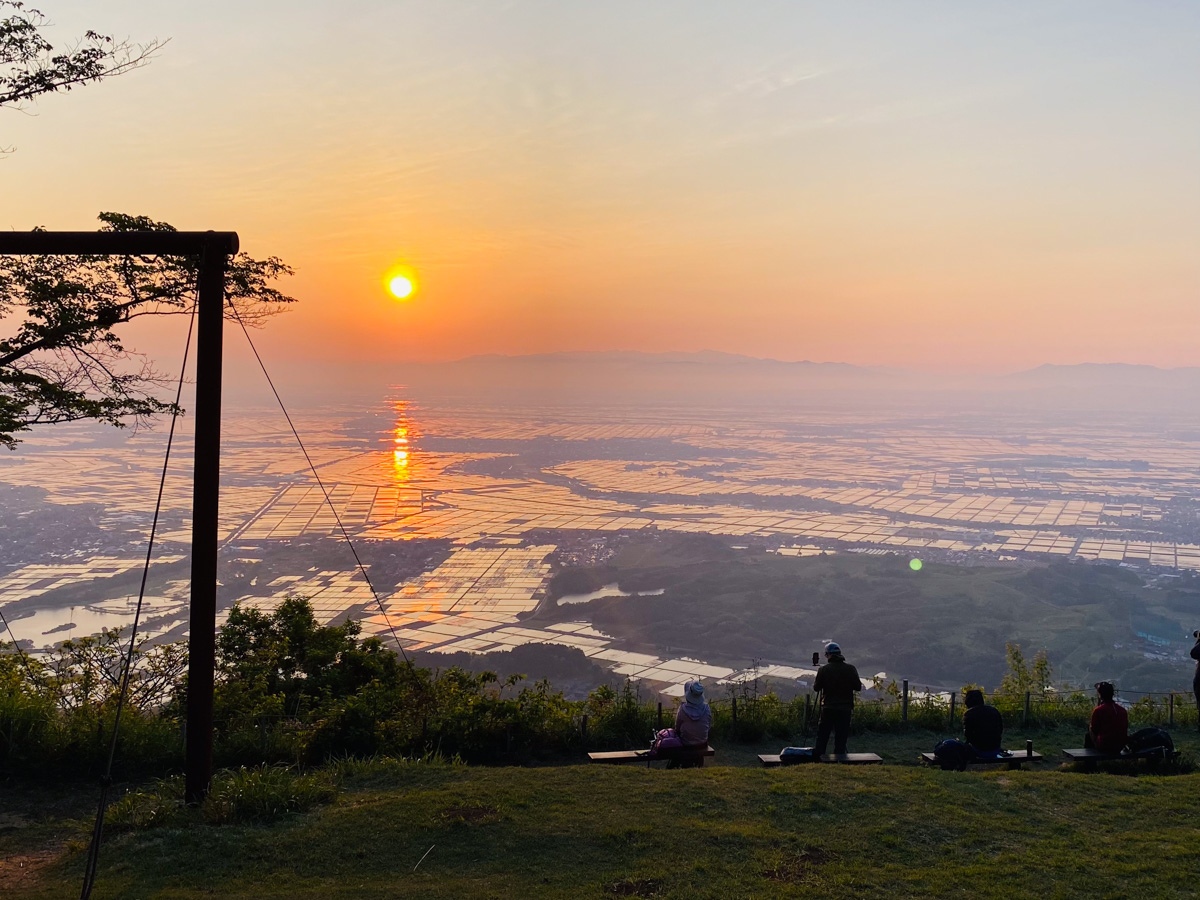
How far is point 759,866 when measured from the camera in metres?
6.64

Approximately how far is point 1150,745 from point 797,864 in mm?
6057

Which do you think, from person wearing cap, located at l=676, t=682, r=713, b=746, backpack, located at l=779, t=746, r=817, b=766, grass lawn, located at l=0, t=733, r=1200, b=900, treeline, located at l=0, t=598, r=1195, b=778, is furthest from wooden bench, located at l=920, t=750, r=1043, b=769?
person wearing cap, located at l=676, t=682, r=713, b=746

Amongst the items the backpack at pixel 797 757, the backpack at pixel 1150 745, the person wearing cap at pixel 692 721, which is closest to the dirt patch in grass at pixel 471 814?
the person wearing cap at pixel 692 721

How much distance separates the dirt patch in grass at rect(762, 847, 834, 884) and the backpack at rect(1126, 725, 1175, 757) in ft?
18.0

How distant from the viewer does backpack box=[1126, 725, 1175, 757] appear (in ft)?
32.4

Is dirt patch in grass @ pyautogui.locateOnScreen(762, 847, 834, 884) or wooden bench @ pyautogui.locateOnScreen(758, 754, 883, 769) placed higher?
dirt patch in grass @ pyautogui.locateOnScreen(762, 847, 834, 884)

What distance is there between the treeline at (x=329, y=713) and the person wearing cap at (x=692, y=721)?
1.82m

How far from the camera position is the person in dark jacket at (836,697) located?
33.0ft

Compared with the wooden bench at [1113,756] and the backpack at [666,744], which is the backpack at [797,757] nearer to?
the backpack at [666,744]

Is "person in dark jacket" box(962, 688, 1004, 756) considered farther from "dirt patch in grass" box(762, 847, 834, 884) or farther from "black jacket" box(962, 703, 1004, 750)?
"dirt patch in grass" box(762, 847, 834, 884)

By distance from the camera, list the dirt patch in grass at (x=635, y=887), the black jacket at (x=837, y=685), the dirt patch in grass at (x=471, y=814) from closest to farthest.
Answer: the dirt patch in grass at (x=635, y=887) → the dirt patch in grass at (x=471, y=814) → the black jacket at (x=837, y=685)

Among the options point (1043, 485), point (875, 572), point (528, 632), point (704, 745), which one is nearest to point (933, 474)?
point (1043, 485)

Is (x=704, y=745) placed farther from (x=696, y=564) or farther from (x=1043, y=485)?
(x=1043, y=485)

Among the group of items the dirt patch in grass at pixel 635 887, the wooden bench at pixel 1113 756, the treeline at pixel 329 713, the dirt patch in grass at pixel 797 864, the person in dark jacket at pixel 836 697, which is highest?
the person in dark jacket at pixel 836 697
